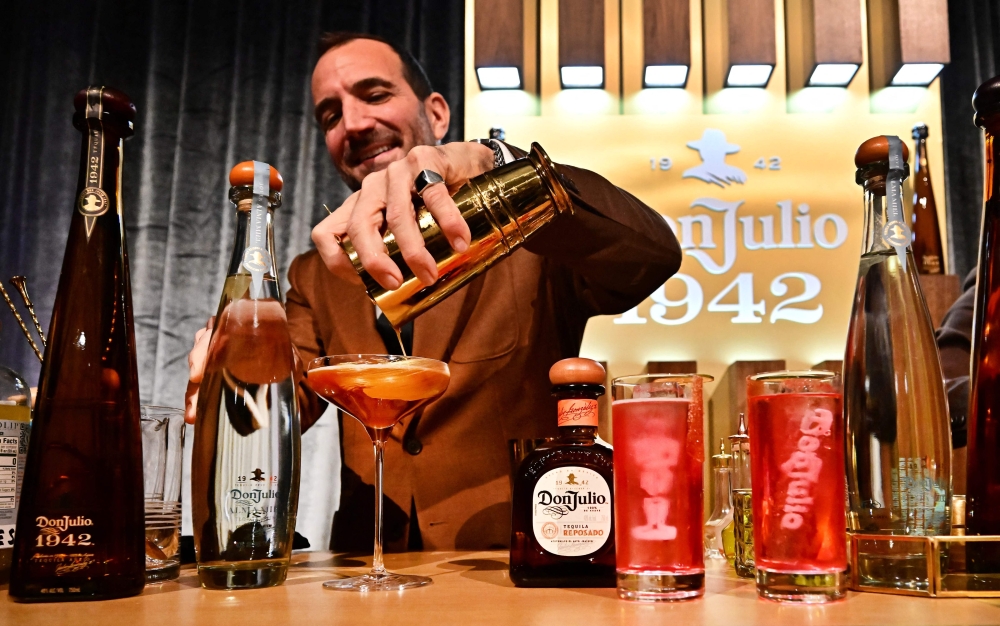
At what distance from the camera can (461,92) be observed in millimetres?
2996

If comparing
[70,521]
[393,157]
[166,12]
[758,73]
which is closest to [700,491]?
[70,521]

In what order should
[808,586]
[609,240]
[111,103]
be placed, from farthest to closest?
[609,240], [111,103], [808,586]

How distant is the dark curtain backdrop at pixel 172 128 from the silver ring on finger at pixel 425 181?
90.1 inches

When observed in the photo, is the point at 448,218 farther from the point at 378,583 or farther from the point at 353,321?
the point at 353,321

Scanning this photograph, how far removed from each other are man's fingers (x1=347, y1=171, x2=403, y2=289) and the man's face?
1094mm

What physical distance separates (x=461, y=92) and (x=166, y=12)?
1173 millimetres

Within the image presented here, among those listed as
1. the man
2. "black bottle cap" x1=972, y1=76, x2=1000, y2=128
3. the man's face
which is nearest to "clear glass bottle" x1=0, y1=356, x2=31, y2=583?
the man

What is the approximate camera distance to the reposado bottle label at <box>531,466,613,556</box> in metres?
0.70

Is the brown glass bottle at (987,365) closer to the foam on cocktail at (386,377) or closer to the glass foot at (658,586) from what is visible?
the glass foot at (658,586)

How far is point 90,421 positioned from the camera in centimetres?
66

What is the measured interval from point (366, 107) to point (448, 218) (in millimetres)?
1209

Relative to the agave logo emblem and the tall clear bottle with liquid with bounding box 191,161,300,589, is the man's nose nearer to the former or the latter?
the tall clear bottle with liquid with bounding box 191,161,300,589

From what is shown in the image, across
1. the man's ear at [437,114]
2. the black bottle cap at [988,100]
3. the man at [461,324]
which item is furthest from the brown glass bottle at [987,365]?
the man's ear at [437,114]

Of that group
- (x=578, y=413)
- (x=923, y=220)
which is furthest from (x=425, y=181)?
(x=923, y=220)
